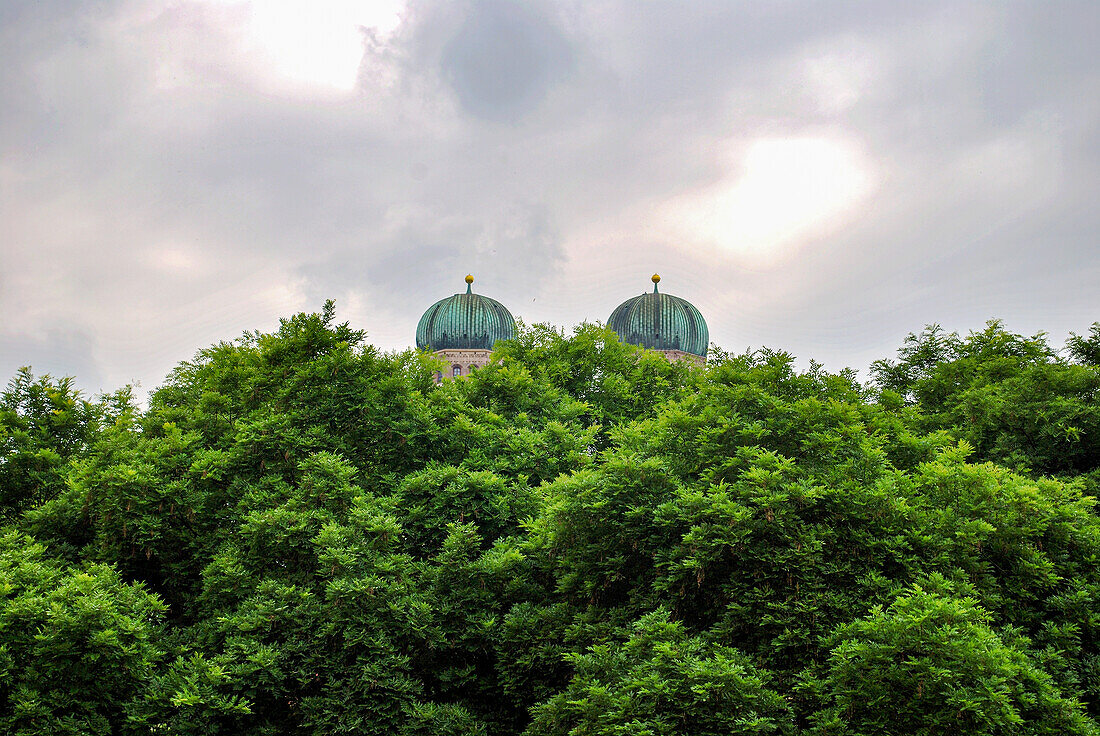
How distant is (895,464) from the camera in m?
16.2

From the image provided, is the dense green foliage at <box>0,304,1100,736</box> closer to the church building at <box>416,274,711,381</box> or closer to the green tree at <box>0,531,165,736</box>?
the green tree at <box>0,531,165,736</box>

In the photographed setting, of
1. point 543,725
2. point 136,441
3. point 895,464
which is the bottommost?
point 543,725

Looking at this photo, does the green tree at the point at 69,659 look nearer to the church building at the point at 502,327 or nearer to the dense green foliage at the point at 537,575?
the dense green foliage at the point at 537,575

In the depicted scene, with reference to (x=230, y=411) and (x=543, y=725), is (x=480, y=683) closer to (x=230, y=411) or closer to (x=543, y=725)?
(x=543, y=725)

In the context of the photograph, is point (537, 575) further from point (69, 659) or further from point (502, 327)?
point (502, 327)

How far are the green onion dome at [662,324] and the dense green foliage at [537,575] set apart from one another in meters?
45.5

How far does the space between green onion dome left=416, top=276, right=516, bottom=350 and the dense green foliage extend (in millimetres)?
46798

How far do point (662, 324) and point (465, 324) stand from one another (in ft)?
51.3

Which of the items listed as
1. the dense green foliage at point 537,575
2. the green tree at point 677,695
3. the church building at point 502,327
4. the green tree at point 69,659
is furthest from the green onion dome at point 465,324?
the green tree at point 677,695

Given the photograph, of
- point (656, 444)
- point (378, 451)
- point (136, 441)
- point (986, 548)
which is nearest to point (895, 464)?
point (986, 548)

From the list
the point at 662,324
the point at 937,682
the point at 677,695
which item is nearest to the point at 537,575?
the point at 677,695

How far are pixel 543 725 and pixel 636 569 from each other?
2919 mm

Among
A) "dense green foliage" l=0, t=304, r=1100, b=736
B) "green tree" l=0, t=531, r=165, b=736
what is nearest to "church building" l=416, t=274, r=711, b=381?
"dense green foliage" l=0, t=304, r=1100, b=736

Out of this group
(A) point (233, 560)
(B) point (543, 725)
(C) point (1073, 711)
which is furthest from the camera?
(A) point (233, 560)
